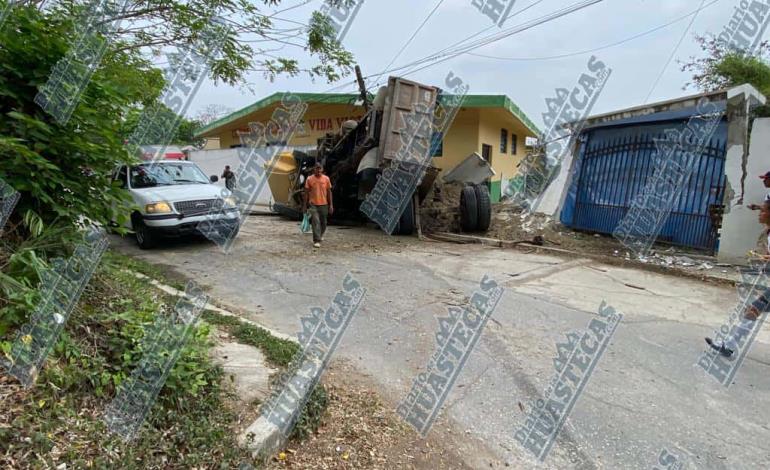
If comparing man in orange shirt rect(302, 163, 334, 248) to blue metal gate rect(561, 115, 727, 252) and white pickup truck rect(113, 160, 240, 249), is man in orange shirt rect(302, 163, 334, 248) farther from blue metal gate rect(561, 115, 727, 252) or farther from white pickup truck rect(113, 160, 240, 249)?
blue metal gate rect(561, 115, 727, 252)

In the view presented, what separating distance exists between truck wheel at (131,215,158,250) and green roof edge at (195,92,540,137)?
8.85m

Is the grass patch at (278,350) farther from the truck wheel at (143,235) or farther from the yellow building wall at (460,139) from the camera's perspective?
the yellow building wall at (460,139)

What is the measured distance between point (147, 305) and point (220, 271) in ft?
12.2

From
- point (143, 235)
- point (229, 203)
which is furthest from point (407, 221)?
point (143, 235)

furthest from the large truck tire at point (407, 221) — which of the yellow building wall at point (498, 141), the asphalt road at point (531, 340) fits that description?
the yellow building wall at point (498, 141)

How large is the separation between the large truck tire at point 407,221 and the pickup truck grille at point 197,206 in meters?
4.16

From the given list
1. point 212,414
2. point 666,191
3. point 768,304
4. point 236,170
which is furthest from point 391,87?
point 236,170

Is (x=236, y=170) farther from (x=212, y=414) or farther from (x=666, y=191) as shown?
(x=212, y=414)

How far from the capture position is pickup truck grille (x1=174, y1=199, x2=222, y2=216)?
7801 millimetres

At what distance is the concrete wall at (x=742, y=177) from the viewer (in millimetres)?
7048

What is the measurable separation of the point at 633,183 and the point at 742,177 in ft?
7.22

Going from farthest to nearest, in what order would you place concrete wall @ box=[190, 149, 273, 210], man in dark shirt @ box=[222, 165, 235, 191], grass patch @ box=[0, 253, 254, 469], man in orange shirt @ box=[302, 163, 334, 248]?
1. concrete wall @ box=[190, 149, 273, 210]
2. man in dark shirt @ box=[222, 165, 235, 191]
3. man in orange shirt @ box=[302, 163, 334, 248]
4. grass patch @ box=[0, 253, 254, 469]

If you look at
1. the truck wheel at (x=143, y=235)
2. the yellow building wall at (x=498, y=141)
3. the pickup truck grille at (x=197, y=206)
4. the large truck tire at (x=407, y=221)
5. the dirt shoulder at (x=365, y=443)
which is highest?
the yellow building wall at (x=498, y=141)

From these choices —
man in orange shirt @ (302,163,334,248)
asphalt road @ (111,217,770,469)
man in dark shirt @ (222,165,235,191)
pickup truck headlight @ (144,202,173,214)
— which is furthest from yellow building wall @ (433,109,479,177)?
pickup truck headlight @ (144,202,173,214)
